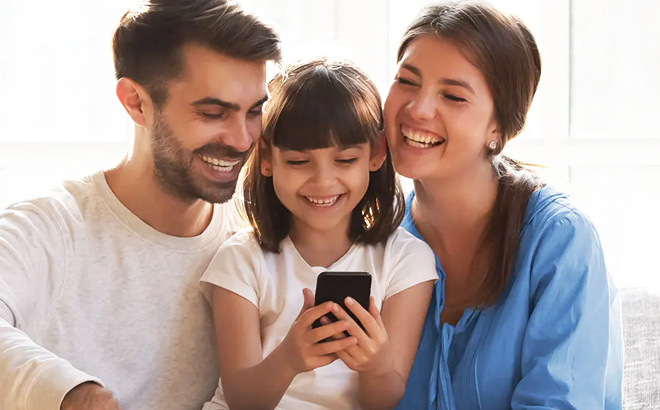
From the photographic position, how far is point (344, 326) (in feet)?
5.32

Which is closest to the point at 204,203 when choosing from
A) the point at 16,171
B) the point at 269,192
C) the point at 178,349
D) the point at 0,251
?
the point at 269,192

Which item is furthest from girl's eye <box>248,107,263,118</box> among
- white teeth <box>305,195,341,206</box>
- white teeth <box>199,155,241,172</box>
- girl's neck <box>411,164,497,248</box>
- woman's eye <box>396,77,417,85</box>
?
girl's neck <box>411,164,497,248</box>

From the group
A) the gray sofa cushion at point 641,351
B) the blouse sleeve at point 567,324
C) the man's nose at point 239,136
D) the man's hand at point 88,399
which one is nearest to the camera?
the man's hand at point 88,399

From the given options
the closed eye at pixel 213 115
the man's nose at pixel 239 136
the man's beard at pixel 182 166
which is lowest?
the man's beard at pixel 182 166

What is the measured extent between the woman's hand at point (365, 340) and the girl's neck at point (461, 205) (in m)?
0.47

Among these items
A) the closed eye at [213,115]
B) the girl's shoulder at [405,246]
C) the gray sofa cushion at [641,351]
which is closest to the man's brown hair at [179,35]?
the closed eye at [213,115]

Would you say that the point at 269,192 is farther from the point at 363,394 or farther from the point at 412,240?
the point at 363,394

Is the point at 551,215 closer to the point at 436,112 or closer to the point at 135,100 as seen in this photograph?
the point at 436,112

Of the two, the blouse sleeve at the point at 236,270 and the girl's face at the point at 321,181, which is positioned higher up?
the girl's face at the point at 321,181

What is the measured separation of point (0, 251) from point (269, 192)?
62cm

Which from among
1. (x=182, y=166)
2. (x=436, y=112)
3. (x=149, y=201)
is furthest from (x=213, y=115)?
(x=436, y=112)

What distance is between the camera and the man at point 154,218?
73.3 inches

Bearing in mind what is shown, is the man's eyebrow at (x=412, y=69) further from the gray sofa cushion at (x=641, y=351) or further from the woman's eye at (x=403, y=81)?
the gray sofa cushion at (x=641, y=351)

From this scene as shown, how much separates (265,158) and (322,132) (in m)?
0.21
